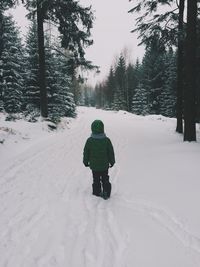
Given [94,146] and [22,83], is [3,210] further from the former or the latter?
[22,83]

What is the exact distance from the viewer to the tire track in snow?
427 cm

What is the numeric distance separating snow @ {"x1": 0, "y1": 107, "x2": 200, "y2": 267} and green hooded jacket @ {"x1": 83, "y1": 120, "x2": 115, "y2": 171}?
73 cm

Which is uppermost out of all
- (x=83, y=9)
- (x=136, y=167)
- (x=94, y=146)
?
(x=83, y=9)

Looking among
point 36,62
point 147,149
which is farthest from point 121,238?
point 36,62

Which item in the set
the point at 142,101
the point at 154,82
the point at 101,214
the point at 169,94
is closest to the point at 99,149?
the point at 101,214

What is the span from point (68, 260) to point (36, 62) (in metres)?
22.1

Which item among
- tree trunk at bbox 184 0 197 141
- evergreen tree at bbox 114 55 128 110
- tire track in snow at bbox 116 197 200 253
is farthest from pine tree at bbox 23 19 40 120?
evergreen tree at bbox 114 55 128 110

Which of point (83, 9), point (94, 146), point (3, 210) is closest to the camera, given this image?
point (3, 210)

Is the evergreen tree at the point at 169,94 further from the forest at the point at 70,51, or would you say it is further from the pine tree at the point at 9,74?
the pine tree at the point at 9,74

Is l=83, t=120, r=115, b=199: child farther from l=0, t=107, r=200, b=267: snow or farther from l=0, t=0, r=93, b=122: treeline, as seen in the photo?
l=0, t=0, r=93, b=122: treeline

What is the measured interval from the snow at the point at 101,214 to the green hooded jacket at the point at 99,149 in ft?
2.40

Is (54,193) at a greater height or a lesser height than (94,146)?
lesser

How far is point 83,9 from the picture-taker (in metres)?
17.6

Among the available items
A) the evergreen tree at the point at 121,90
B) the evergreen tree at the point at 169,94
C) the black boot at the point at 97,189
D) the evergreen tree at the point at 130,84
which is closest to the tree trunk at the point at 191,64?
the black boot at the point at 97,189
